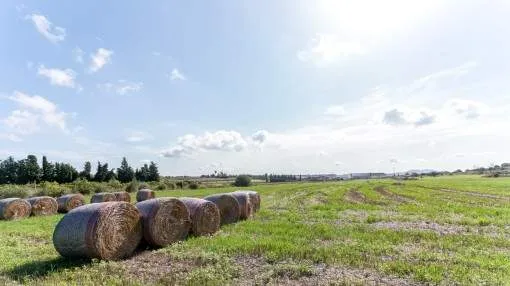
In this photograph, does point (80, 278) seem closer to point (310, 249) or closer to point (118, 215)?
point (118, 215)

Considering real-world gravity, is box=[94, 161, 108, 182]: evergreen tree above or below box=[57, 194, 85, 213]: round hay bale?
above

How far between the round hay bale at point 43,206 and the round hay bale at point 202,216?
1663cm

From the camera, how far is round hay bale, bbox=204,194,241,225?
59.4 ft

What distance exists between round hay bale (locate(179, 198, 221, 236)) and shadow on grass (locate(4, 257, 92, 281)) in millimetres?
4406

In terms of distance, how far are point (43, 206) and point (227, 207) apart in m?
15.7

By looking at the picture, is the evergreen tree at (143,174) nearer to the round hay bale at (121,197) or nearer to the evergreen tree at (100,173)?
the evergreen tree at (100,173)

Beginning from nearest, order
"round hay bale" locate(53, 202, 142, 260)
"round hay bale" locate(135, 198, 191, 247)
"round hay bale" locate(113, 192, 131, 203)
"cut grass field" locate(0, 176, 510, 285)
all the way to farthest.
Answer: "cut grass field" locate(0, 176, 510, 285) < "round hay bale" locate(53, 202, 142, 260) < "round hay bale" locate(135, 198, 191, 247) < "round hay bale" locate(113, 192, 131, 203)

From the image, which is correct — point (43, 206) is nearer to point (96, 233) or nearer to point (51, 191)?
point (96, 233)

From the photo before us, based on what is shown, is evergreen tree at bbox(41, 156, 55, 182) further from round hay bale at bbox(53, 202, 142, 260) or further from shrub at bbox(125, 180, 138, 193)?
round hay bale at bbox(53, 202, 142, 260)

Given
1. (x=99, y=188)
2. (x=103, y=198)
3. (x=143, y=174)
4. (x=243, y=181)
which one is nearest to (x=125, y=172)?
(x=143, y=174)

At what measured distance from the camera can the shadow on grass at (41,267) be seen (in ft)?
30.1

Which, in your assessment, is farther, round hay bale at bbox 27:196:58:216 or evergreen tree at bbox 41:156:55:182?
evergreen tree at bbox 41:156:55:182

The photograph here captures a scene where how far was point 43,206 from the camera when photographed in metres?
27.6

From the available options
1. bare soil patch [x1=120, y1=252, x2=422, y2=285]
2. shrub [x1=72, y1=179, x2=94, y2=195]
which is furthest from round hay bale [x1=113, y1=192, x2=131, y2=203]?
shrub [x1=72, y1=179, x2=94, y2=195]
